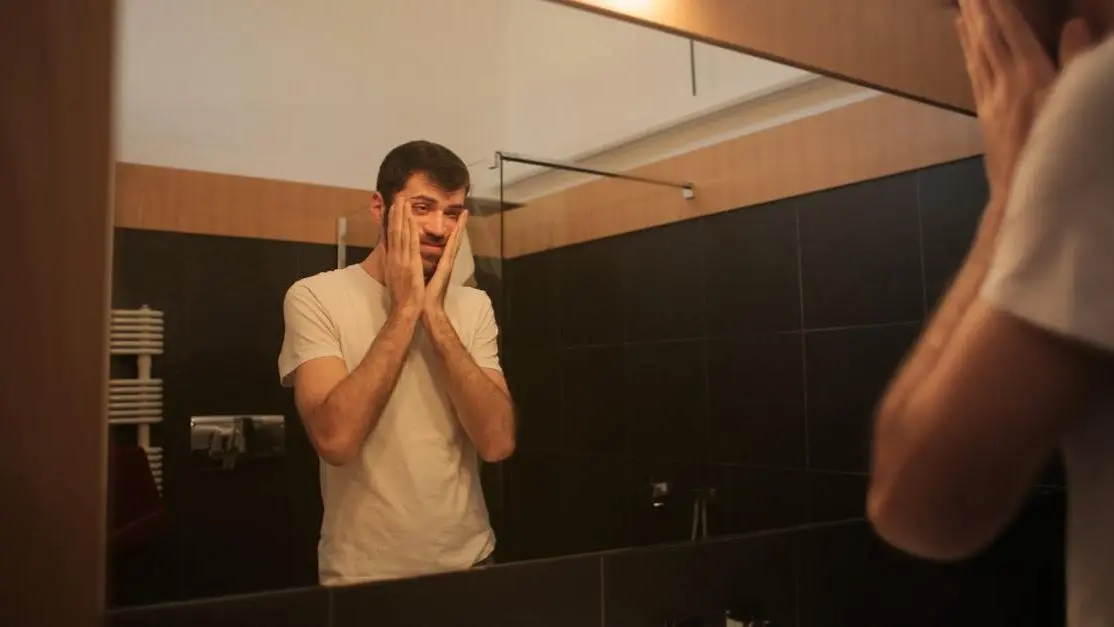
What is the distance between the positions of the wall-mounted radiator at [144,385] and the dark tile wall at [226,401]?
0.01 meters

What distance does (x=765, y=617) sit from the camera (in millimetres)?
1184

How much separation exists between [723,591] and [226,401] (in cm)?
71

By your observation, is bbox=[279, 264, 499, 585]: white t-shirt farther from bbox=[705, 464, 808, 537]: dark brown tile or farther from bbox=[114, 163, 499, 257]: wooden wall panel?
bbox=[705, 464, 808, 537]: dark brown tile

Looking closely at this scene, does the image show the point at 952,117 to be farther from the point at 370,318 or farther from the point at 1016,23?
the point at 370,318

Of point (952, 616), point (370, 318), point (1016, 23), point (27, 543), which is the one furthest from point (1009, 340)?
point (952, 616)

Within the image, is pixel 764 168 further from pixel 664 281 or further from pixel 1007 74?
pixel 1007 74

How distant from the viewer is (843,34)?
1.25 metres

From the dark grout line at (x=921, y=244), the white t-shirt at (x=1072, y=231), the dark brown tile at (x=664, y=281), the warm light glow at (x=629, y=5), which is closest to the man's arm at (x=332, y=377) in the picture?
the warm light glow at (x=629, y=5)

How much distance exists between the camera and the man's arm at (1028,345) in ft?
1.46

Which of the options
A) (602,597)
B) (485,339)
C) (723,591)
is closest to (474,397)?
(485,339)

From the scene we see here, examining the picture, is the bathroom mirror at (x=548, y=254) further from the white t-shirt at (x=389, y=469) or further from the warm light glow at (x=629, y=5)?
the warm light glow at (x=629, y=5)

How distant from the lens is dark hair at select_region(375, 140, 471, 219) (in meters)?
1.12

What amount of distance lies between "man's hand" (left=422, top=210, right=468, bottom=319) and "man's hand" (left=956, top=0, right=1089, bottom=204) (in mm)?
655

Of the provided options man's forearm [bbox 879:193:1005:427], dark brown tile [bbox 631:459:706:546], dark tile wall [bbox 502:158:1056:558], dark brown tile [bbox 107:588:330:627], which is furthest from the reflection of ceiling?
man's forearm [bbox 879:193:1005:427]
